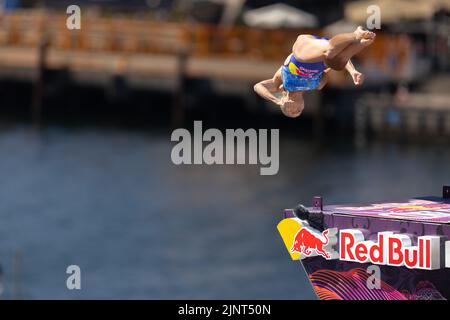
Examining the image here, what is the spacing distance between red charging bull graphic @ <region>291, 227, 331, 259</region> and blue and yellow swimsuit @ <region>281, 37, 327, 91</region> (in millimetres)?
1958

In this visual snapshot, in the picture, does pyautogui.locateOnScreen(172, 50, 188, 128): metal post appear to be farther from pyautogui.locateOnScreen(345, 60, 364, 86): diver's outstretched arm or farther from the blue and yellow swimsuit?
pyautogui.locateOnScreen(345, 60, 364, 86): diver's outstretched arm

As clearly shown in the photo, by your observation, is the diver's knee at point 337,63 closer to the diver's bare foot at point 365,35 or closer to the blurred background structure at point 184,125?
the diver's bare foot at point 365,35

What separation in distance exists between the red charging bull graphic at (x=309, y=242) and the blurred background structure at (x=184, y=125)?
903 inches

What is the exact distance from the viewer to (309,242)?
18609 millimetres

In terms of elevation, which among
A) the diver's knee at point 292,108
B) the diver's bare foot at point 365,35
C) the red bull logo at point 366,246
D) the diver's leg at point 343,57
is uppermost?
the diver's bare foot at point 365,35

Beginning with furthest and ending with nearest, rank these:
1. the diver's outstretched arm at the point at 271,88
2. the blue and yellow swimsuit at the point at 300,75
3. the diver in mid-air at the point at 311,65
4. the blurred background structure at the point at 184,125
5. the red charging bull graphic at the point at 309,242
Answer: the blurred background structure at the point at 184,125
the diver's outstretched arm at the point at 271,88
the red charging bull graphic at the point at 309,242
the blue and yellow swimsuit at the point at 300,75
the diver in mid-air at the point at 311,65

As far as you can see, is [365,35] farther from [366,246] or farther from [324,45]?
[366,246]

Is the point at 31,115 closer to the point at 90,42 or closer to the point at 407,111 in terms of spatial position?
the point at 90,42

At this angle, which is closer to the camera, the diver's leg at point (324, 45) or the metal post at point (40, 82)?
the diver's leg at point (324, 45)

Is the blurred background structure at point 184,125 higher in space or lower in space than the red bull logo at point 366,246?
higher

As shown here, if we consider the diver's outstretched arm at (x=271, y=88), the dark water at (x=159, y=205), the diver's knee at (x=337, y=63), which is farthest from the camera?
the dark water at (x=159, y=205)

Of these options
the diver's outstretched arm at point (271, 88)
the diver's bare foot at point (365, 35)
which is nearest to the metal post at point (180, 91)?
the diver's outstretched arm at point (271, 88)

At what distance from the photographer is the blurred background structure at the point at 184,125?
48.3 metres

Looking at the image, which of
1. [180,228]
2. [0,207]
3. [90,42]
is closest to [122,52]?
[90,42]
